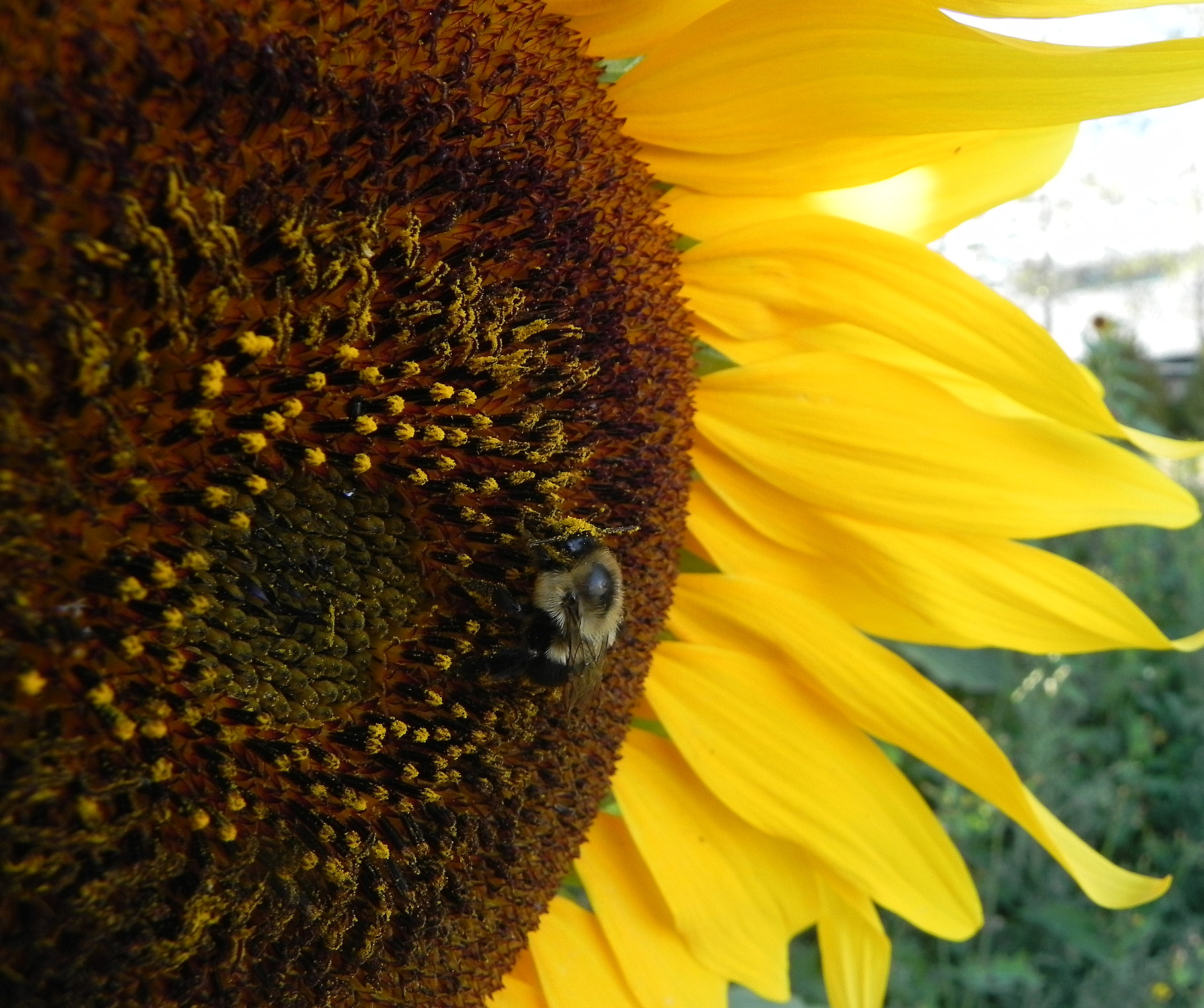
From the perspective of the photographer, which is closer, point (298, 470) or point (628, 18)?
point (298, 470)

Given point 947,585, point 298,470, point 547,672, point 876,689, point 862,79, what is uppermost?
point 862,79

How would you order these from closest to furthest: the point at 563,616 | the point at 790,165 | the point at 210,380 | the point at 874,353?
the point at 210,380 → the point at 563,616 → the point at 790,165 → the point at 874,353

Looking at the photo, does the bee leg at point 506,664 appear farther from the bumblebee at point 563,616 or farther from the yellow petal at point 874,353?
the yellow petal at point 874,353

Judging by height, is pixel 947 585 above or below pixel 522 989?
above

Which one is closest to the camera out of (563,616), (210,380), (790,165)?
(210,380)

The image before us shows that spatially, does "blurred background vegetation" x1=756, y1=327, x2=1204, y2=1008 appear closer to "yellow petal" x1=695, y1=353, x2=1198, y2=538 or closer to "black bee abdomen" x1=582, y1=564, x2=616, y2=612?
"yellow petal" x1=695, y1=353, x2=1198, y2=538

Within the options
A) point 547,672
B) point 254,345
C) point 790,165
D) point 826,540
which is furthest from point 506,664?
point 790,165

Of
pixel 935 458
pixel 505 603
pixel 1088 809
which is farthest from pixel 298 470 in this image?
pixel 1088 809

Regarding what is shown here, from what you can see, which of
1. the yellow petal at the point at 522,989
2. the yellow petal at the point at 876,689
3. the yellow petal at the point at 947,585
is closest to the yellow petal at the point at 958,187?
the yellow petal at the point at 947,585

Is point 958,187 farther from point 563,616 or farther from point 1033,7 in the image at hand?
point 563,616
